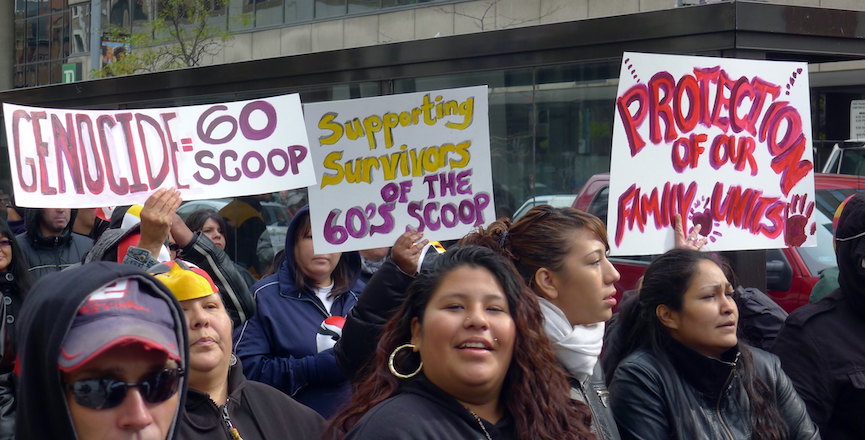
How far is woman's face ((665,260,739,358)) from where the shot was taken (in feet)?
12.4

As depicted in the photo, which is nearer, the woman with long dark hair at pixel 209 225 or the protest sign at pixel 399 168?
the protest sign at pixel 399 168

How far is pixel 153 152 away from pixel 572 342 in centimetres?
245

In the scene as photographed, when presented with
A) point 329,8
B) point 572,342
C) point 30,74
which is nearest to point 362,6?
point 329,8

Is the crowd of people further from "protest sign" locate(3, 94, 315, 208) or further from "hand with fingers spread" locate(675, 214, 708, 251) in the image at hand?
"protest sign" locate(3, 94, 315, 208)

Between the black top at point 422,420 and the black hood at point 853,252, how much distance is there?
1.95 metres

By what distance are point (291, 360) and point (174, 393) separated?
91.3 inches

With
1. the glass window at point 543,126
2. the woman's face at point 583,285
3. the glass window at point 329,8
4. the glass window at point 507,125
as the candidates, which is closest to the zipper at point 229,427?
the woman's face at point 583,285

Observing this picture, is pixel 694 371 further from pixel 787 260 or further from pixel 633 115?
pixel 787 260

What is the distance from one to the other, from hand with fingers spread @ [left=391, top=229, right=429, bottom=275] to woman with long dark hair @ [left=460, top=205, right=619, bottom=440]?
0.40 m

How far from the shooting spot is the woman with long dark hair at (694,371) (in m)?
3.61

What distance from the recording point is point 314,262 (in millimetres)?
4762

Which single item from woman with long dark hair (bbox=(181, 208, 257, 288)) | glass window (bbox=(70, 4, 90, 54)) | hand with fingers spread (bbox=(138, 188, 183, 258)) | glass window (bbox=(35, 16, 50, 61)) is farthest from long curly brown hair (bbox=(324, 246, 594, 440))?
glass window (bbox=(35, 16, 50, 61))

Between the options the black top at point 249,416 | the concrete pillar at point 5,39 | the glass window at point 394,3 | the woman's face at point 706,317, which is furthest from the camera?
the concrete pillar at point 5,39

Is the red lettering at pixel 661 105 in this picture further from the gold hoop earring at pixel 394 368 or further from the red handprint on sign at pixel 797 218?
the gold hoop earring at pixel 394 368
